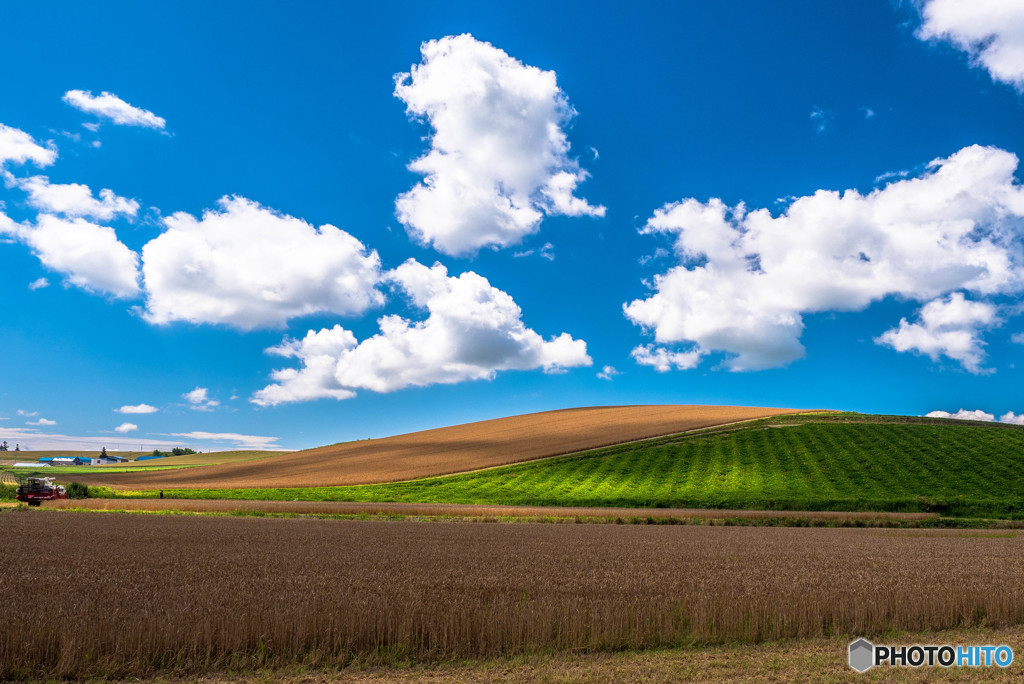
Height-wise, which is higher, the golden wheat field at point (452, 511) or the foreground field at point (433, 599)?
the foreground field at point (433, 599)

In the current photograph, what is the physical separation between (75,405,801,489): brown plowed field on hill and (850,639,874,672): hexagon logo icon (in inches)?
2199

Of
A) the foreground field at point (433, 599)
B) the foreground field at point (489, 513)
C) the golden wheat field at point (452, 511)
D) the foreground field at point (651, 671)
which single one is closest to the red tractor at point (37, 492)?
the golden wheat field at point (452, 511)

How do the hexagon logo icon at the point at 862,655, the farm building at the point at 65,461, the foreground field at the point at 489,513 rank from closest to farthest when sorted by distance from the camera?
the hexagon logo icon at the point at 862,655 → the foreground field at the point at 489,513 → the farm building at the point at 65,461

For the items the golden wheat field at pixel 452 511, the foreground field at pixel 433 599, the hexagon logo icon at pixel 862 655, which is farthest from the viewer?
the golden wheat field at pixel 452 511

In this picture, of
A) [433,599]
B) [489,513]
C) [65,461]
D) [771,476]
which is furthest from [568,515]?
[65,461]

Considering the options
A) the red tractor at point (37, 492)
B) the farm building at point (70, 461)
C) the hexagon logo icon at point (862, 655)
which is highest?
the hexagon logo icon at point (862, 655)

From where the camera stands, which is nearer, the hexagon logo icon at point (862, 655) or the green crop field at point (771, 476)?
the hexagon logo icon at point (862, 655)

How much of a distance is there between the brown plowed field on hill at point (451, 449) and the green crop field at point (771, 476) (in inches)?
170

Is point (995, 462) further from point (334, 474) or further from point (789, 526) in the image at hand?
point (334, 474)

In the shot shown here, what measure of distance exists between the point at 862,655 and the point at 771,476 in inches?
1919

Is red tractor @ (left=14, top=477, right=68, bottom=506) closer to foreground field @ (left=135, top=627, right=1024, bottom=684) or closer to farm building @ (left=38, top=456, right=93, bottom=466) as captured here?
foreground field @ (left=135, top=627, right=1024, bottom=684)

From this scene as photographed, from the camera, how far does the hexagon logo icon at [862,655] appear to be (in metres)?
9.57

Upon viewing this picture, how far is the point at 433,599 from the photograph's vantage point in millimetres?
11539

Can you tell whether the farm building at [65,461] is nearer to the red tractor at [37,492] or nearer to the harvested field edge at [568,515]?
the red tractor at [37,492]
